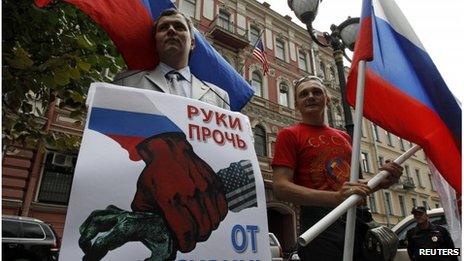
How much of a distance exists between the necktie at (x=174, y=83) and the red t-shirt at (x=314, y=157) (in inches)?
29.3

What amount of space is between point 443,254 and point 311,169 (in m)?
3.55


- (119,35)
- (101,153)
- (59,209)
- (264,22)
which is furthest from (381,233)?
(264,22)

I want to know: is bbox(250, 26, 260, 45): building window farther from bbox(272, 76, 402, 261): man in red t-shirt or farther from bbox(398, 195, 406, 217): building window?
bbox(272, 76, 402, 261): man in red t-shirt

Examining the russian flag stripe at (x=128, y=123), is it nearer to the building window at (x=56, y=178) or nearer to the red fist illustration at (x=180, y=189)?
the red fist illustration at (x=180, y=189)

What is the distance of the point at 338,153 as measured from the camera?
7.39ft

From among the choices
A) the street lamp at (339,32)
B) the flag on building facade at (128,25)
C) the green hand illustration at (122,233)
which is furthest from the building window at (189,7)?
the green hand illustration at (122,233)

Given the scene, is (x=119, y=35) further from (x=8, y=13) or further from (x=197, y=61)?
(x=8, y=13)

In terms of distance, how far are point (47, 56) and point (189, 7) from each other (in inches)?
622

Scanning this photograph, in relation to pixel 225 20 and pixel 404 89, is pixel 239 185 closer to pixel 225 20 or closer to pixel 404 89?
pixel 404 89

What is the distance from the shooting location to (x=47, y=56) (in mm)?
3678

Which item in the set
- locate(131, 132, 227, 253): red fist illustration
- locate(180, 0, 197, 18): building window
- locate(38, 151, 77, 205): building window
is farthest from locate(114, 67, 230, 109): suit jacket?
locate(180, 0, 197, 18): building window

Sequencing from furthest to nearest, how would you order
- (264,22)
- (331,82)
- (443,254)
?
(331,82)
(264,22)
(443,254)

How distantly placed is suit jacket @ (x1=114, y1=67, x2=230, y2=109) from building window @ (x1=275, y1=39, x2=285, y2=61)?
2052cm

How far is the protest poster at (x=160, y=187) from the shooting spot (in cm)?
121
